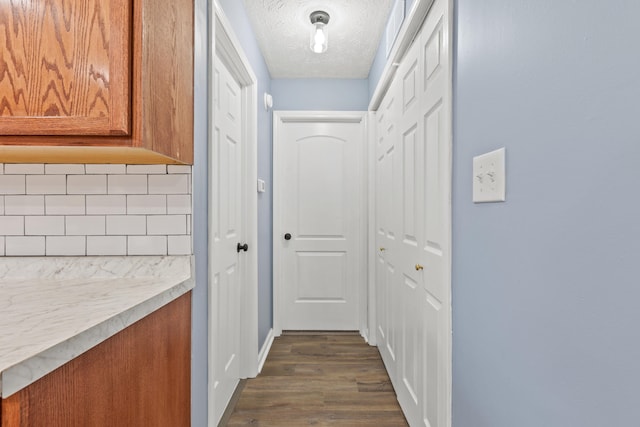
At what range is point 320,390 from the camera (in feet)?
6.88

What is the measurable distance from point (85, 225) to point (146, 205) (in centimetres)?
22

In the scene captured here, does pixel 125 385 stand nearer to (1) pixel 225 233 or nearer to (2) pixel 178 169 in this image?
(2) pixel 178 169

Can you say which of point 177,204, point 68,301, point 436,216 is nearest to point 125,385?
point 68,301

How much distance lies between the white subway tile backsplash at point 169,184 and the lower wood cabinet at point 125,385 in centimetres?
38

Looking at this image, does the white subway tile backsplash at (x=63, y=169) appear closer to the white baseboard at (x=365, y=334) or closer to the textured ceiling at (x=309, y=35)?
the textured ceiling at (x=309, y=35)

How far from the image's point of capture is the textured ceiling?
6.73ft

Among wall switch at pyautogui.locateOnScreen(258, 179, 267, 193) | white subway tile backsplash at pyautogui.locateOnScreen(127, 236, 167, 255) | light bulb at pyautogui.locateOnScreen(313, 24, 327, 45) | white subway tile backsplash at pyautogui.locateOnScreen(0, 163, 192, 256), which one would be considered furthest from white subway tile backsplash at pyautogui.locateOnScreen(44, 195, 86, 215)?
light bulb at pyautogui.locateOnScreen(313, 24, 327, 45)

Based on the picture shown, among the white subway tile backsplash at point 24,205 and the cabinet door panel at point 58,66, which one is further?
the white subway tile backsplash at point 24,205

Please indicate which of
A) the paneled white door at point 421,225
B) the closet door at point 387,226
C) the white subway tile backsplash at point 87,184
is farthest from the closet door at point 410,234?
the white subway tile backsplash at point 87,184

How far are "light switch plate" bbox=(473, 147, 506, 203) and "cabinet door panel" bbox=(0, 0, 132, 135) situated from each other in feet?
3.13

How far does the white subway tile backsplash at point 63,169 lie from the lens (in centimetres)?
120

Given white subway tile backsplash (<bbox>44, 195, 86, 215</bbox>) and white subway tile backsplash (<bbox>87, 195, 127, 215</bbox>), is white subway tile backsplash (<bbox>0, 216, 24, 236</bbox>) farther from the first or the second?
white subway tile backsplash (<bbox>87, 195, 127, 215</bbox>)

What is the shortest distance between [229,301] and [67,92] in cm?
135

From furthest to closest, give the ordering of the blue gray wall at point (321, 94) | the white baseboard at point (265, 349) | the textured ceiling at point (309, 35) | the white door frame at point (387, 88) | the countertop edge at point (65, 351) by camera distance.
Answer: the blue gray wall at point (321, 94) → the white baseboard at point (265, 349) → the textured ceiling at point (309, 35) → the white door frame at point (387, 88) → the countertop edge at point (65, 351)
